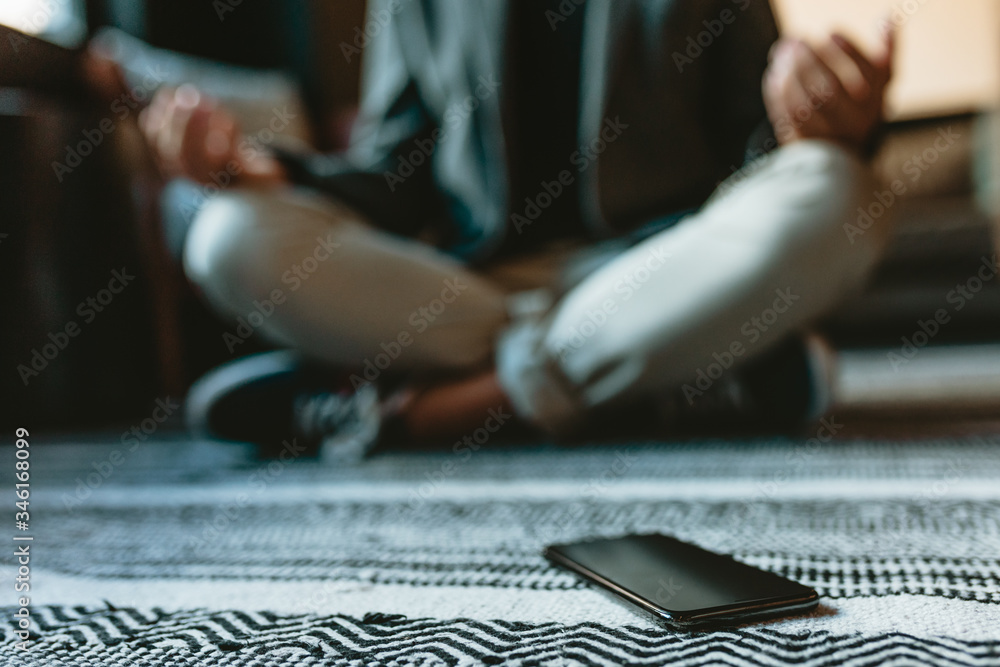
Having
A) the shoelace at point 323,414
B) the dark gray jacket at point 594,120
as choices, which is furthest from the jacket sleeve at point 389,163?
the shoelace at point 323,414

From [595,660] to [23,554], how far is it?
0.39 metres

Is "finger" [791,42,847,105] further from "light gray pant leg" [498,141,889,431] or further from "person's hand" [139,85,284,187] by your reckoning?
"person's hand" [139,85,284,187]

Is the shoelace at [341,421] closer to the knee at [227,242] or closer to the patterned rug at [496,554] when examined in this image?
the patterned rug at [496,554]

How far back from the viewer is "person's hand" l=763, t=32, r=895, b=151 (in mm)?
620

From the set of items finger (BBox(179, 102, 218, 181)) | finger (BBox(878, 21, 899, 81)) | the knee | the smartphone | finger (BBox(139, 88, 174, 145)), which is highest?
finger (BBox(878, 21, 899, 81))

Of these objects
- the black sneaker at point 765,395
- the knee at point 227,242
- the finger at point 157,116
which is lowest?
the black sneaker at point 765,395

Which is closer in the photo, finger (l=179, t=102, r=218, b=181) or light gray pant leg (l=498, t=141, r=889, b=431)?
light gray pant leg (l=498, t=141, r=889, b=431)

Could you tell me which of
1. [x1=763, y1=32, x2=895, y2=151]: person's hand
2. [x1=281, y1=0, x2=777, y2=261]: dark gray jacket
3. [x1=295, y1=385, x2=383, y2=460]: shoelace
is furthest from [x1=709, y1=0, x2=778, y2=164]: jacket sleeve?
[x1=295, y1=385, x2=383, y2=460]: shoelace

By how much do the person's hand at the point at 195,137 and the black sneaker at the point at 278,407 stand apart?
8.5 inches

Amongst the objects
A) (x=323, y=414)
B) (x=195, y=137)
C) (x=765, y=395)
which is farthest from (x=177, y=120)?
(x=765, y=395)

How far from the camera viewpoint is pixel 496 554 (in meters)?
0.41

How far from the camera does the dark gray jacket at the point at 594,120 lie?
2.53 ft

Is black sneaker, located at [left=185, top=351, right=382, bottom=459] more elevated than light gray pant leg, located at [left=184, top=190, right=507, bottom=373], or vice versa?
light gray pant leg, located at [left=184, top=190, right=507, bottom=373]

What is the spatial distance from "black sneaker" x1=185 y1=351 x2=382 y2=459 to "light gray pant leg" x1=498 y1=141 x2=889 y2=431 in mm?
226
